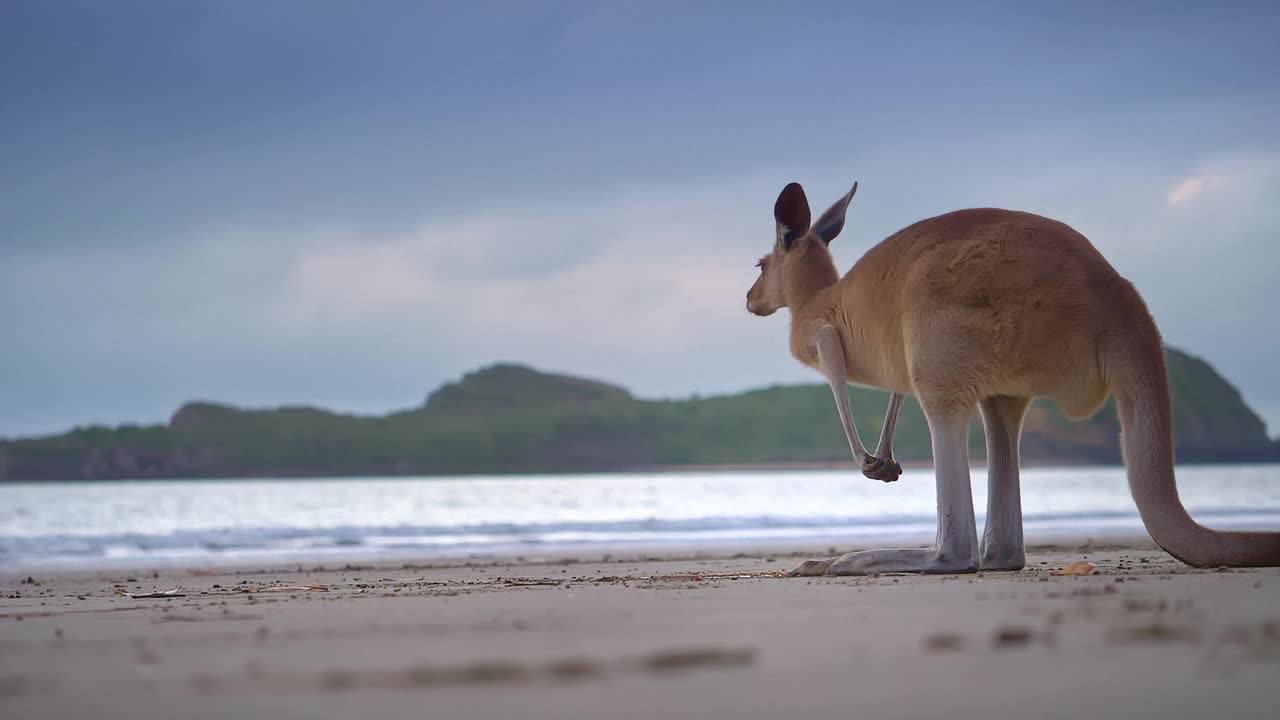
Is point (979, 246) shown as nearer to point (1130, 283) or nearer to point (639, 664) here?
point (1130, 283)

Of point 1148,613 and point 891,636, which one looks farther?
point 1148,613

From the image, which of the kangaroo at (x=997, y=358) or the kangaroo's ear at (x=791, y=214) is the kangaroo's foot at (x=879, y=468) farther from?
the kangaroo's ear at (x=791, y=214)

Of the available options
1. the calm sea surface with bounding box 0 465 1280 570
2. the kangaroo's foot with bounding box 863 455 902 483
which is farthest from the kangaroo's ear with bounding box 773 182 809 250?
the calm sea surface with bounding box 0 465 1280 570

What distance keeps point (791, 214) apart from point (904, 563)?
250cm

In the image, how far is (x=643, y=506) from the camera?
30.7 meters

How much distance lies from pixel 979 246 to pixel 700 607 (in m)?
2.76

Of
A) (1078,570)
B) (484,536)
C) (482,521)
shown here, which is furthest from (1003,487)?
(482,521)

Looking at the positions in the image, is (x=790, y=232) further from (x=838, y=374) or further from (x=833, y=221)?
(x=838, y=374)

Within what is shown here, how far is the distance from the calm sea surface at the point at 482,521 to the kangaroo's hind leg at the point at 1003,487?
901cm

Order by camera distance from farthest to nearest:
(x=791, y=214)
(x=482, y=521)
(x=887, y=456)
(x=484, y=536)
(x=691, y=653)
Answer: (x=482, y=521) < (x=484, y=536) < (x=791, y=214) < (x=887, y=456) < (x=691, y=653)

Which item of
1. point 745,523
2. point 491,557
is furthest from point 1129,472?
point 745,523

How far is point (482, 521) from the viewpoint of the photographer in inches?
957

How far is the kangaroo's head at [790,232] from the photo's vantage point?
25.2 ft

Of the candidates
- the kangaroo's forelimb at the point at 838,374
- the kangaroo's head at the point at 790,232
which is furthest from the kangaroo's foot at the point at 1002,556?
the kangaroo's head at the point at 790,232
